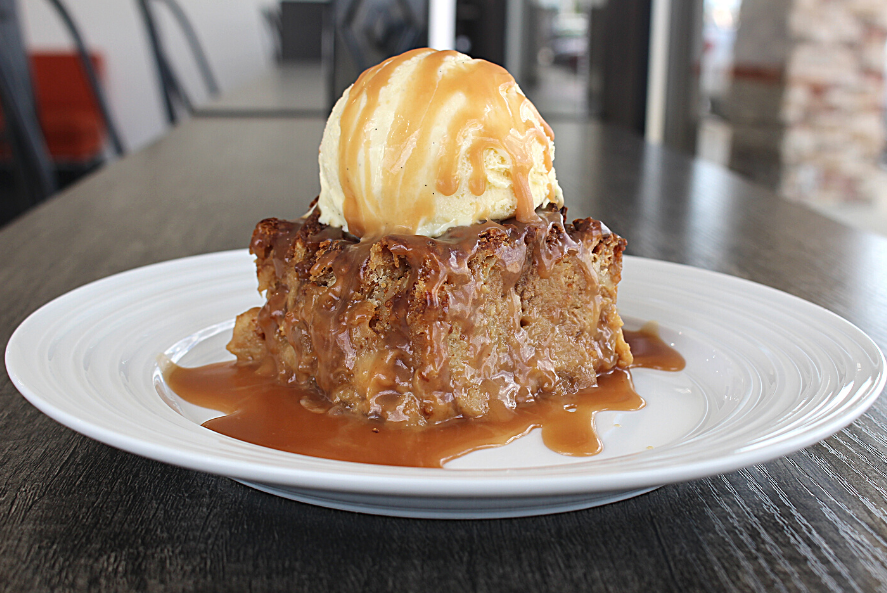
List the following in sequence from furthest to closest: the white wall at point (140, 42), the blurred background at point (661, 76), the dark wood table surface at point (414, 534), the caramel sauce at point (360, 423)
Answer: the white wall at point (140, 42), the blurred background at point (661, 76), the caramel sauce at point (360, 423), the dark wood table surface at point (414, 534)

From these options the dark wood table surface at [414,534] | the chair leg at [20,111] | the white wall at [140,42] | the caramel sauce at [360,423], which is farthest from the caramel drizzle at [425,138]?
the white wall at [140,42]

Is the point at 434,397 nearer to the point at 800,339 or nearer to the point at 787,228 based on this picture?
the point at 800,339

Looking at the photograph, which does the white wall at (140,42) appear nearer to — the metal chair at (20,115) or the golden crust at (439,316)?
the metal chair at (20,115)

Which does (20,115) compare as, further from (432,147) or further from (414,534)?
(414,534)

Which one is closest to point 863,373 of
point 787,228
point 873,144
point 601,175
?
point 787,228

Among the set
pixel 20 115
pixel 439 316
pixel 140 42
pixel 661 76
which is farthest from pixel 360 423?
pixel 140 42

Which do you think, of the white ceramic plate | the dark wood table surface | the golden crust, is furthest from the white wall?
the dark wood table surface
